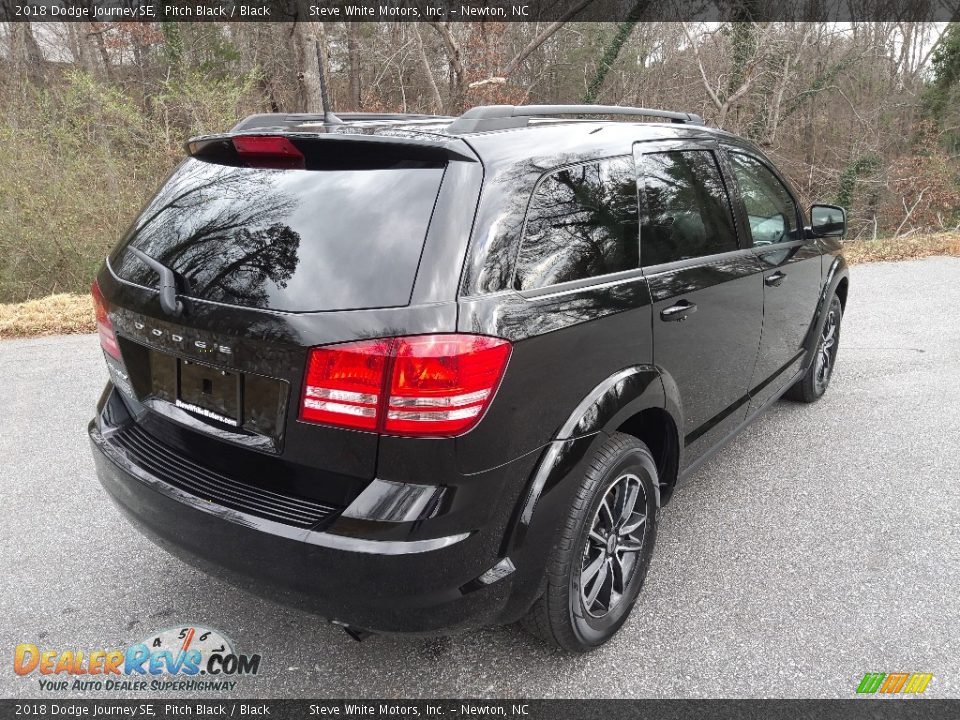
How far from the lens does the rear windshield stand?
172 centimetres

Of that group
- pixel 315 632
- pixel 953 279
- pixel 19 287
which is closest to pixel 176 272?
pixel 315 632

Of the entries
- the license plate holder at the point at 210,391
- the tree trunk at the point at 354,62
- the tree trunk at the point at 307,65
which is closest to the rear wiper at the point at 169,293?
the license plate holder at the point at 210,391

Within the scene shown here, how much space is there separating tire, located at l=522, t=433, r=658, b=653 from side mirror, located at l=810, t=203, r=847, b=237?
2.29 metres

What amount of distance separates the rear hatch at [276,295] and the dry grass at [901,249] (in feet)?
34.0

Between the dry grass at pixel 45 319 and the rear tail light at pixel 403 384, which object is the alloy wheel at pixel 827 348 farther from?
the dry grass at pixel 45 319

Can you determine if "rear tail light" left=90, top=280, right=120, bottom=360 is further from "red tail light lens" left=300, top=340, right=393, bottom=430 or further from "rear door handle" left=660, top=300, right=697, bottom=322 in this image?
"rear door handle" left=660, top=300, right=697, bottom=322

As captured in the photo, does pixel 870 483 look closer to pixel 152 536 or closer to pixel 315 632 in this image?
pixel 315 632

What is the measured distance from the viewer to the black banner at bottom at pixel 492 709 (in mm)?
2006

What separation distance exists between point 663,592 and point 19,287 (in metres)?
9.70

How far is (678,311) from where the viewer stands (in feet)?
8.16

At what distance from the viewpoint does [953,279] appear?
8.73m

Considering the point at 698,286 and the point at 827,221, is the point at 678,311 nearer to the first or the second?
the point at 698,286

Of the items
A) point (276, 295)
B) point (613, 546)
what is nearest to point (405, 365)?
point (276, 295)

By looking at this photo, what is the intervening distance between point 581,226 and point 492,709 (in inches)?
61.1
